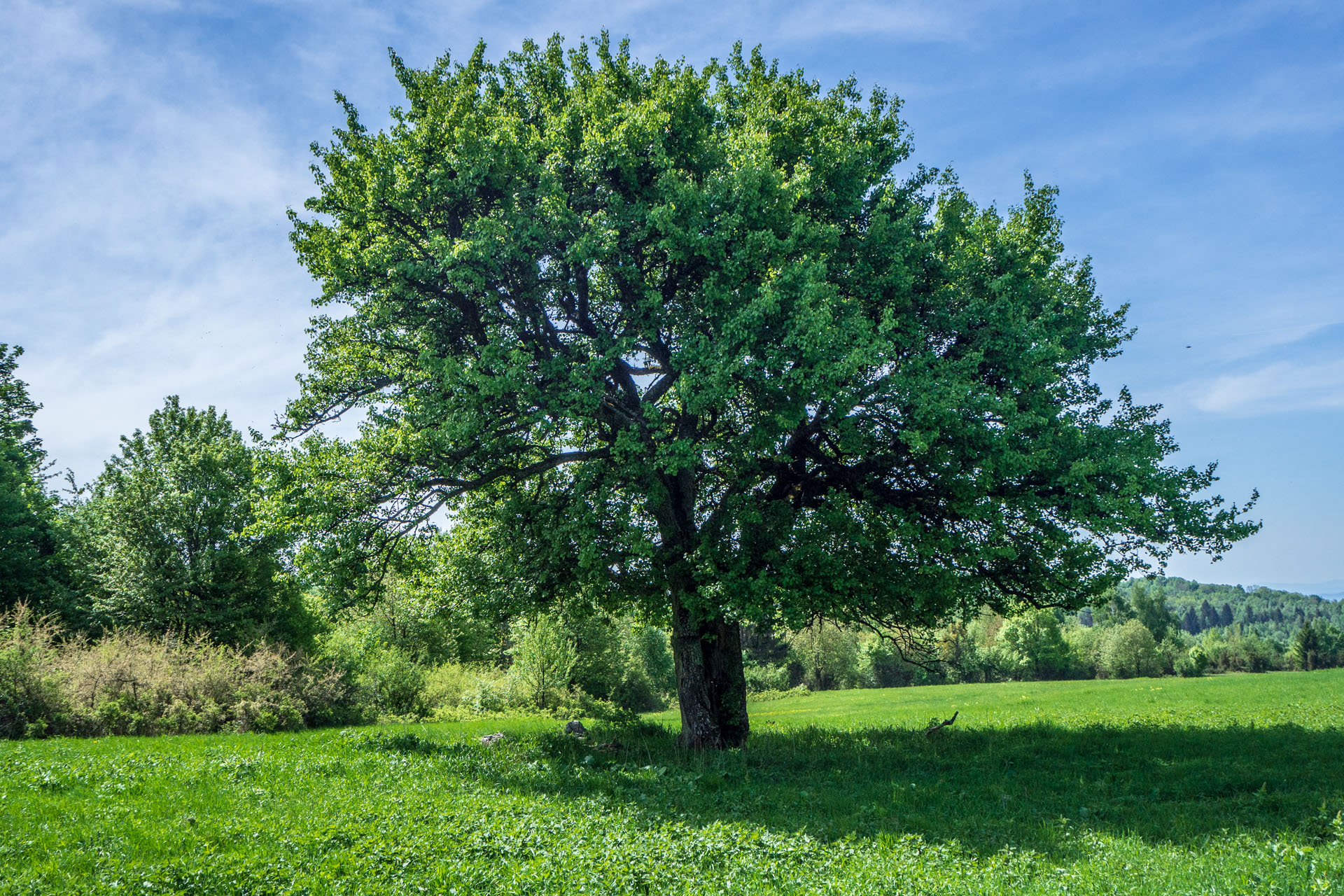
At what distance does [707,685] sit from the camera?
17.6 m

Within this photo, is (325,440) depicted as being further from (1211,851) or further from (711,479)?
(1211,851)

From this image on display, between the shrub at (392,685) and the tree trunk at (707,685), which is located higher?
the tree trunk at (707,685)

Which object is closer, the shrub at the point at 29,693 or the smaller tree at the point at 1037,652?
the shrub at the point at 29,693

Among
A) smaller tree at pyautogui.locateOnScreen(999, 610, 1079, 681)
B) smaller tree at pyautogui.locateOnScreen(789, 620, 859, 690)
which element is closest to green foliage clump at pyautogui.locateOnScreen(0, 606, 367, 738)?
smaller tree at pyautogui.locateOnScreen(789, 620, 859, 690)

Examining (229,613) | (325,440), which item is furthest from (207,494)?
(325,440)

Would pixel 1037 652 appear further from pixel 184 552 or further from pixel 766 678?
pixel 184 552

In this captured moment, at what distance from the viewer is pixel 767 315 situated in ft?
47.8

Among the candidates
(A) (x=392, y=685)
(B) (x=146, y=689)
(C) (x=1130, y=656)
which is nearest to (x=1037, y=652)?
(C) (x=1130, y=656)

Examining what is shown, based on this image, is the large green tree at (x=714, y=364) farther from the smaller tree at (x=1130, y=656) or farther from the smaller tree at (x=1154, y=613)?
the smaller tree at (x=1154, y=613)

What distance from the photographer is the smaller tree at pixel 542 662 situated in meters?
Answer: 34.3

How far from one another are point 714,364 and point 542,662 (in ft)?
80.9

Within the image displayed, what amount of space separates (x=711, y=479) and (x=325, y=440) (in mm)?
9714

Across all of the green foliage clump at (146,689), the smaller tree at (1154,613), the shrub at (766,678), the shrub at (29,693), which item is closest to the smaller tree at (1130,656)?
the smaller tree at (1154,613)

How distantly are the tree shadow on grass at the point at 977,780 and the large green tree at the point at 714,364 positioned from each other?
292 centimetres
